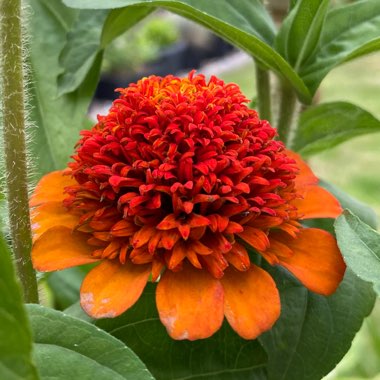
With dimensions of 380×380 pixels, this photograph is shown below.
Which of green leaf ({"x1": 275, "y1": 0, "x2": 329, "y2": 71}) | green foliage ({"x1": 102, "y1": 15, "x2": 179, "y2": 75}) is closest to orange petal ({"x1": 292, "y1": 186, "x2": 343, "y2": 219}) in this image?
green leaf ({"x1": 275, "y1": 0, "x2": 329, "y2": 71})

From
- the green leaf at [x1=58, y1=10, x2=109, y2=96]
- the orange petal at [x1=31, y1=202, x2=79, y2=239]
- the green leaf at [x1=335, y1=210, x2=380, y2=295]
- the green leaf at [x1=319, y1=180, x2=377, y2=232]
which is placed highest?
the green leaf at [x1=58, y1=10, x2=109, y2=96]

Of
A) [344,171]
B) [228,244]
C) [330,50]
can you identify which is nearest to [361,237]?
[228,244]

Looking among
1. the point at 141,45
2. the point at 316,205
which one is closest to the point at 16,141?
the point at 316,205

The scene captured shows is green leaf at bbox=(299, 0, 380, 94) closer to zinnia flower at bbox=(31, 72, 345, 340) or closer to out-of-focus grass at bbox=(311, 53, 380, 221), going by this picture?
zinnia flower at bbox=(31, 72, 345, 340)

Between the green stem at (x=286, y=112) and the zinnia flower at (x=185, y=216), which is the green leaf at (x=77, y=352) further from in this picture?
the green stem at (x=286, y=112)

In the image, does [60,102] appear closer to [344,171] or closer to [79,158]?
[79,158]

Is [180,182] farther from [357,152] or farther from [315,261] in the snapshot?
[357,152]
